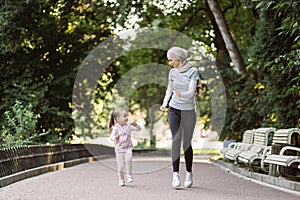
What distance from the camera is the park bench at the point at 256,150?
41.7ft

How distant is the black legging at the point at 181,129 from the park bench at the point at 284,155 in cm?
167

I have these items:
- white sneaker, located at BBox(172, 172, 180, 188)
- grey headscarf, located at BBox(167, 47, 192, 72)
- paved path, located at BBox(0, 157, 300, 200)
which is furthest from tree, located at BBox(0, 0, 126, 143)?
white sneaker, located at BBox(172, 172, 180, 188)

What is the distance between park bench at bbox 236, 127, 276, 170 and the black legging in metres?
3.20

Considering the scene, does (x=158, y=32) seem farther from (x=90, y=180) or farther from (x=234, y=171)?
(x=90, y=180)

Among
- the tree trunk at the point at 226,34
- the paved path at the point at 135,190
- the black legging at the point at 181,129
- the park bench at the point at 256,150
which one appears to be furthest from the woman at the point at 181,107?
the tree trunk at the point at 226,34

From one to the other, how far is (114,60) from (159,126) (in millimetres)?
29287

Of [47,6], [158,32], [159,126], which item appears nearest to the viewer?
[47,6]

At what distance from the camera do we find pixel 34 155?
13844mm

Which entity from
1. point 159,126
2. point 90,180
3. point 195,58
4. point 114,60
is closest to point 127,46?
point 114,60

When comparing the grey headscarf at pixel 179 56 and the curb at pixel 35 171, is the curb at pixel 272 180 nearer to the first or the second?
the grey headscarf at pixel 179 56

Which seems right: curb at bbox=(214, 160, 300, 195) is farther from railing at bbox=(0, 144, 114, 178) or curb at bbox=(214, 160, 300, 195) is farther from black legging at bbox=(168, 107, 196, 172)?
railing at bbox=(0, 144, 114, 178)

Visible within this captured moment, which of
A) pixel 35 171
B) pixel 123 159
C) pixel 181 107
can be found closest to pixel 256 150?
Result: pixel 123 159

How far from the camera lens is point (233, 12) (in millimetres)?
29406

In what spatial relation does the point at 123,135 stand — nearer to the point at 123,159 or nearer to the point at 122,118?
the point at 122,118
